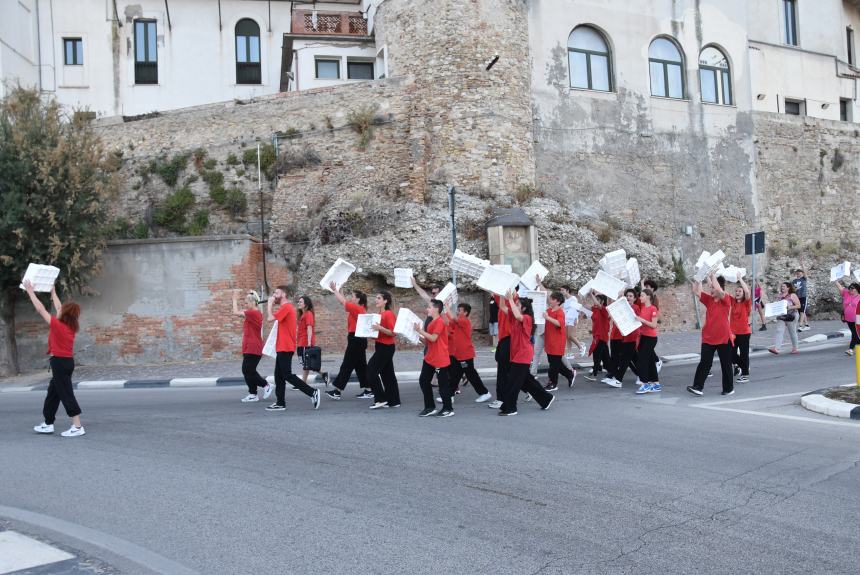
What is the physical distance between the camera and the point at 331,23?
2977 centimetres

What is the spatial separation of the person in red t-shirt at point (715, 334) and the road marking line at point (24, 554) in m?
9.32

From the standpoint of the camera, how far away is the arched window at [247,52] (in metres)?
35.7

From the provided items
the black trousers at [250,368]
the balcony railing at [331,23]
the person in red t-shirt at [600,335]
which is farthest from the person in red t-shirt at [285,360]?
the balcony railing at [331,23]

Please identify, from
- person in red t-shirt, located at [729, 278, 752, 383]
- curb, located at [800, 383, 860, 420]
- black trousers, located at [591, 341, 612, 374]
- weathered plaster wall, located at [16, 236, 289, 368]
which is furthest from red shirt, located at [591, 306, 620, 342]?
weathered plaster wall, located at [16, 236, 289, 368]

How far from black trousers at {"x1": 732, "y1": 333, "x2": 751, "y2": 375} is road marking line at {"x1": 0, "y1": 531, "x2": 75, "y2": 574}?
38.3 ft

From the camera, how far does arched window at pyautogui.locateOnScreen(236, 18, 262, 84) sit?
35.7 metres

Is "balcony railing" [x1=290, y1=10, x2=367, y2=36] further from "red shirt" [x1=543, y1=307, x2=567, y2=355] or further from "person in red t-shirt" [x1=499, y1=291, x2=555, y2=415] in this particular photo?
"person in red t-shirt" [x1=499, y1=291, x2=555, y2=415]

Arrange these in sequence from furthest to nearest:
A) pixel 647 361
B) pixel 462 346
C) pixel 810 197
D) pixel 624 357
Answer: pixel 810 197 → pixel 624 357 → pixel 647 361 → pixel 462 346

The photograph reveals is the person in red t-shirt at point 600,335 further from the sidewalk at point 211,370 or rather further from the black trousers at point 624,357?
the sidewalk at point 211,370

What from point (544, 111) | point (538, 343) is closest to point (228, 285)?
point (538, 343)

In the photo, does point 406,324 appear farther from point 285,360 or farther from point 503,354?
point 285,360

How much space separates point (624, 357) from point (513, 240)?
28.3 feet

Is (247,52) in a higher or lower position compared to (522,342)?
higher

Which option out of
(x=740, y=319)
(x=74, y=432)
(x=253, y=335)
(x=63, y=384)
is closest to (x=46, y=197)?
(x=253, y=335)
